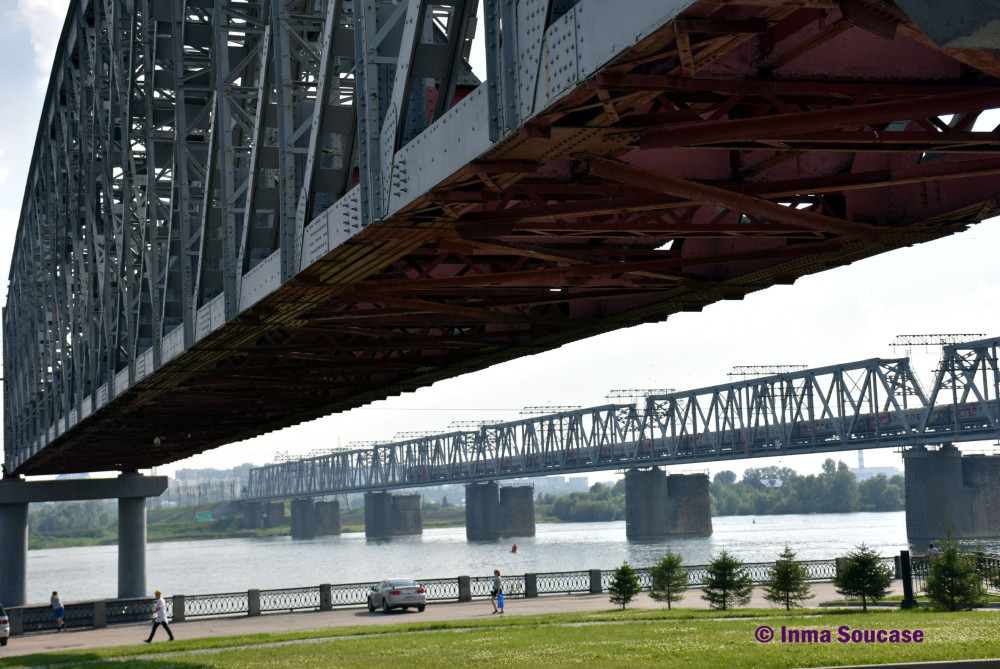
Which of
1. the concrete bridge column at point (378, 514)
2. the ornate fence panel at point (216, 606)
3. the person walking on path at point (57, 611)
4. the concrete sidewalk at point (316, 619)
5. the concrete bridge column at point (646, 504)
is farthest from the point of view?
the concrete bridge column at point (378, 514)

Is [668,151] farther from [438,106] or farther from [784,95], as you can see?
[784,95]

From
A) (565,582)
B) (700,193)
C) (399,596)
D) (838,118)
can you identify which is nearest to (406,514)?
(565,582)

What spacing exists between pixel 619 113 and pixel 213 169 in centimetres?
983

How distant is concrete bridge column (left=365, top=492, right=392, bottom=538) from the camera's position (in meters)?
187

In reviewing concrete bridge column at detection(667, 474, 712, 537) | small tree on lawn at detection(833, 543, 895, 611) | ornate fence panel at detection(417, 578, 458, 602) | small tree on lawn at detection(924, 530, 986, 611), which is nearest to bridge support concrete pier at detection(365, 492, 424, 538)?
concrete bridge column at detection(667, 474, 712, 537)

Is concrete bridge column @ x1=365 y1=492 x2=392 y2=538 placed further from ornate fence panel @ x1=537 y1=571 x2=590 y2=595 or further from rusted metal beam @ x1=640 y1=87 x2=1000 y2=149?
rusted metal beam @ x1=640 y1=87 x2=1000 y2=149

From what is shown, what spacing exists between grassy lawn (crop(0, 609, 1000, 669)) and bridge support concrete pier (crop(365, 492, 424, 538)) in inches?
6243

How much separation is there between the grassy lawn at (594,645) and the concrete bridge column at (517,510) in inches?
5452

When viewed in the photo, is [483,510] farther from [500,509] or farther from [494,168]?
[494,168]

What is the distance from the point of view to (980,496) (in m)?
108

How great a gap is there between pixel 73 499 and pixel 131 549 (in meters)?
4.20

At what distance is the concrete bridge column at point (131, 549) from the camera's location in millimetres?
60325

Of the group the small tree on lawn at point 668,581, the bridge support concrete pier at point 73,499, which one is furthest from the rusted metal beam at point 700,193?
the bridge support concrete pier at point 73,499

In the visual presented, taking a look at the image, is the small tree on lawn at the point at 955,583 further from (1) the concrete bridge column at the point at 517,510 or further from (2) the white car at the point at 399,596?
(1) the concrete bridge column at the point at 517,510
